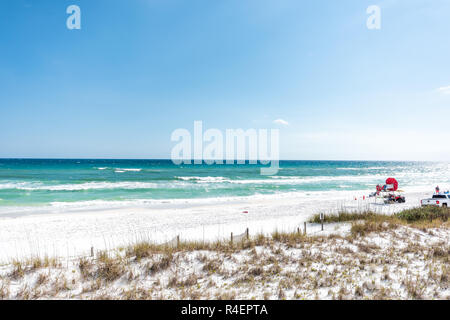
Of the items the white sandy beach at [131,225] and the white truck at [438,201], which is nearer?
the white sandy beach at [131,225]

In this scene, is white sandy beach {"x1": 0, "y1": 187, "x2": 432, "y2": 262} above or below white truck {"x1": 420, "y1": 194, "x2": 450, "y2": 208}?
below

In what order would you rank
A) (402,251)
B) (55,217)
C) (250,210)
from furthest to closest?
(250,210) → (55,217) → (402,251)

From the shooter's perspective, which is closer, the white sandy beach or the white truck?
the white sandy beach

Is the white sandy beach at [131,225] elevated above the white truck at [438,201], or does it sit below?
below

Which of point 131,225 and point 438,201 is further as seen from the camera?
point 438,201

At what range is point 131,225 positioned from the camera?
45.3 ft

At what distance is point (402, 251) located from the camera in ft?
20.8

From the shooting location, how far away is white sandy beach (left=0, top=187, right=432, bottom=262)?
9.88 m

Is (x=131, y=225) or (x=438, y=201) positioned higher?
(x=438, y=201)

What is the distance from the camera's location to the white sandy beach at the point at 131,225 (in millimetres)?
9875
